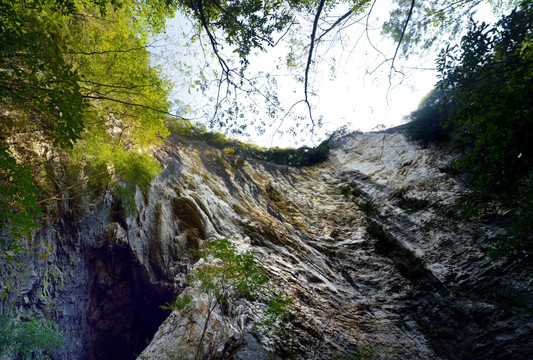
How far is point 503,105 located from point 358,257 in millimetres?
7783

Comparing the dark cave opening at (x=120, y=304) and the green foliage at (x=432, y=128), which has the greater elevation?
the green foliage at (x=432, y=128)

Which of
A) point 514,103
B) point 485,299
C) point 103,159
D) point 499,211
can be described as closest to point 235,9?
point 103,159

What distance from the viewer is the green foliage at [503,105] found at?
370 cm

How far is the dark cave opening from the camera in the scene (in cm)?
523

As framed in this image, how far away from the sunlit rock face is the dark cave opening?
0.66 m

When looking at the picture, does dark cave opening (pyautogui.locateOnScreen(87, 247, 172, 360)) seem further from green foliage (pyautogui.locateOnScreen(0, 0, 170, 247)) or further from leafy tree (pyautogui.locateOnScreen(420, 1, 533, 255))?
leafy tree (pyautogui.locateOnScreen(420, 1, 533, 255))

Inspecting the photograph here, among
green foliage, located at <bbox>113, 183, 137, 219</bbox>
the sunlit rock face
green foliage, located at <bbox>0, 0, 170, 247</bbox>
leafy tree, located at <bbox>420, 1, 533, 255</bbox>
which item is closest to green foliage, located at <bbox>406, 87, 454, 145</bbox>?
the sunlit rock face

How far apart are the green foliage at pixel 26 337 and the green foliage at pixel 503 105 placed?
7.83 metres

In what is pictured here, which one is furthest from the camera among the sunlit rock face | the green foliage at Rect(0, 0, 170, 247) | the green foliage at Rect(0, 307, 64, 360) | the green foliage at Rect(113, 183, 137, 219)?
the green foliage at Rect(113, 183, 137, 219)

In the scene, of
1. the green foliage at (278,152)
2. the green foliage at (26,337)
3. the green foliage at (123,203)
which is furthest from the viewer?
the green foliage at (278,152)

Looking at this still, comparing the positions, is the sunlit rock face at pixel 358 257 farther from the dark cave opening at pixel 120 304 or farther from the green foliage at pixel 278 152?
the green foliage at pixel 278 152

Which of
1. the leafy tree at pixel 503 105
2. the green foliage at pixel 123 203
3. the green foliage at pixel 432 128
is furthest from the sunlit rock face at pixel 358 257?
the leafy tree at pixel 503 105

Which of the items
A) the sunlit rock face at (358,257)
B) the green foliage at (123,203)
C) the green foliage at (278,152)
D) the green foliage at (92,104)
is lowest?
the sunlit rock face at (358,257)

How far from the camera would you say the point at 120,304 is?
565cm
